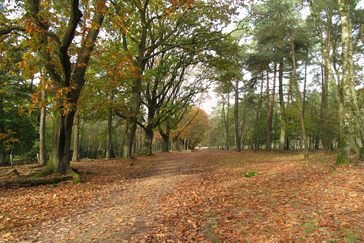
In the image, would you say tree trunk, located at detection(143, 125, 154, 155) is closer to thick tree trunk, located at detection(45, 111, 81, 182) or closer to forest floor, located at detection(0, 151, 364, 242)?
thick tree trunk, located at detection(45, 111, 81, 182)

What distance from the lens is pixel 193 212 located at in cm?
452

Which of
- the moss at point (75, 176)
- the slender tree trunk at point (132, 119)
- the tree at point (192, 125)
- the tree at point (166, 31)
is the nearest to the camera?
the moss at point (75, 176)

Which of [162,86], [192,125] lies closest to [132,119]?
[162,86]

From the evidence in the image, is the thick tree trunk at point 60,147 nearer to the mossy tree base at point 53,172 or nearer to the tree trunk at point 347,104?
the mossy tree base at point 53,172

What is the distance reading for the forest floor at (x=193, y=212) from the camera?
10.8 ft

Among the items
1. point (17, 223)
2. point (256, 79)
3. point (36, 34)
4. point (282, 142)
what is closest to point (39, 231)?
point (17, 223)

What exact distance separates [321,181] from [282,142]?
15927 millimetres

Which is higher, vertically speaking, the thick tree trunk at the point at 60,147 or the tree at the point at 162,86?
the tree at the point at 162,86

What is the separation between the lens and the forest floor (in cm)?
329

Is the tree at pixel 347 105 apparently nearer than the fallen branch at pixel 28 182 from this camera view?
No

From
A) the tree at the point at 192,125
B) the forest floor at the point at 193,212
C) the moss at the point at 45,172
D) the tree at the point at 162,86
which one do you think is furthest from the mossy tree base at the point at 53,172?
the tree at the point at 192,125

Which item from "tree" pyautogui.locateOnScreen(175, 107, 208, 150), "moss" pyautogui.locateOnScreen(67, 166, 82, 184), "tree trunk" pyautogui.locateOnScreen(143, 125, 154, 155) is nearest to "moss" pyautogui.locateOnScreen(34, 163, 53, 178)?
"moss" pyautogui.locateOnScreen(67, 166, 82, 184)

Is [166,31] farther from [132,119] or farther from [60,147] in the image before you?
[60,147]

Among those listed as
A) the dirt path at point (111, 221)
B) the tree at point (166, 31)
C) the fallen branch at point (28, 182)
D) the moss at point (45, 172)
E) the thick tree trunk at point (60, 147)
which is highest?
the tree at point (166, 31)
